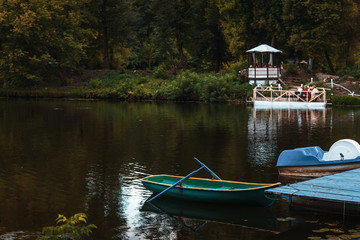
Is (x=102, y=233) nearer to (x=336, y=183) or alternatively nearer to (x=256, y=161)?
(x=336, y=183)

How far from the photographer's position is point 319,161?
1809 cm

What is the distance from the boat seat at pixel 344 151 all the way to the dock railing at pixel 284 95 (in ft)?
103

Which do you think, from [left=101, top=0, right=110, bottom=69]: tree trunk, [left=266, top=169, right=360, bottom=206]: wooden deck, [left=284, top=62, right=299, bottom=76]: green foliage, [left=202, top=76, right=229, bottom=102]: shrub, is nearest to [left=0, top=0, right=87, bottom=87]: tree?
[left=101, top=0, right=110, bottom=69]: tree trunk

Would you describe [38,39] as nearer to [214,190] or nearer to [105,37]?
[105,37]

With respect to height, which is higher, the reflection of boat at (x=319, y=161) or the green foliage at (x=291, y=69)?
the green foliage at (x=291, y=69)

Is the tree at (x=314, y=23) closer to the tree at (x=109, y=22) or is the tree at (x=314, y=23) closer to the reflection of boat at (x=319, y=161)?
the tree at (x=109, y=22)

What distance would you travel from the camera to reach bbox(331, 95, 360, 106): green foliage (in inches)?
1944

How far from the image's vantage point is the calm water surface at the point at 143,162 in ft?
47.0

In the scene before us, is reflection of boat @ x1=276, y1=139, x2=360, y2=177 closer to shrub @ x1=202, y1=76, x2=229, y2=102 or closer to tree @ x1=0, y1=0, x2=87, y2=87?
shrub @ x1=202, y1=76, x2=229, y2=102

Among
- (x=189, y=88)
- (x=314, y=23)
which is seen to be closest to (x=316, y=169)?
(x=189, y=88)

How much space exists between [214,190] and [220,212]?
0.69m

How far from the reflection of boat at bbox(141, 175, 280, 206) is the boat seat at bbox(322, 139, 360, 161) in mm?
4574

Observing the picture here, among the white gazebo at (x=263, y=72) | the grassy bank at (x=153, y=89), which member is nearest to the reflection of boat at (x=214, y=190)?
the grassy bank at (x=153, y=89)

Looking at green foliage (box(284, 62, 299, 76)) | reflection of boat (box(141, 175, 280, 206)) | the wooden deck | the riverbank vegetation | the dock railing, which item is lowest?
reflection of boat (box(141, 175, 280, 206))
